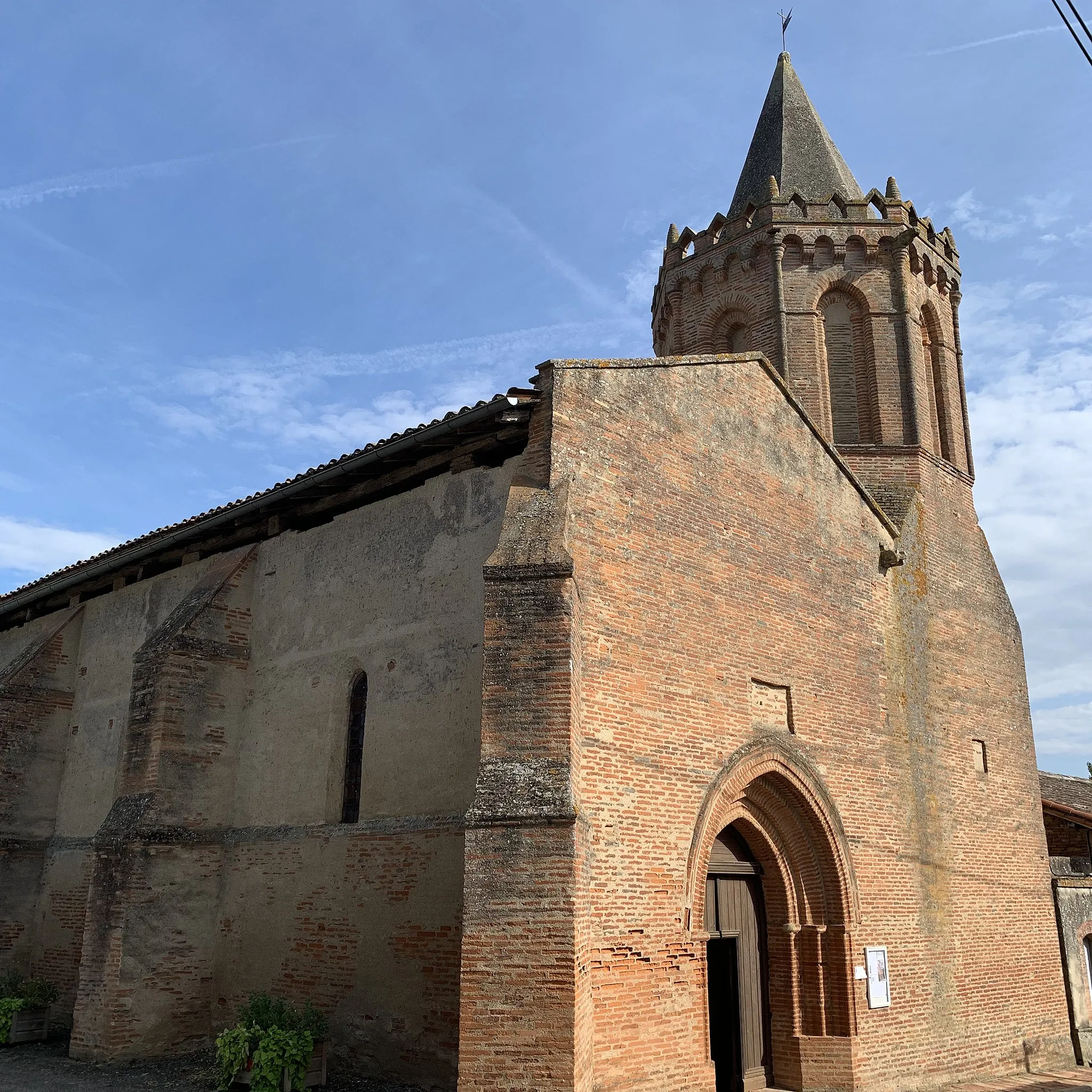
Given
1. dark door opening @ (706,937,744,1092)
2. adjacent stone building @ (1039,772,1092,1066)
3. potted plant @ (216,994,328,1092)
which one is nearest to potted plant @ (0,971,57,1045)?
potted plant @ (216,994,328,1092)

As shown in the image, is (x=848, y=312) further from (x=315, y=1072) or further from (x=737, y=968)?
(x=315, y=1072)

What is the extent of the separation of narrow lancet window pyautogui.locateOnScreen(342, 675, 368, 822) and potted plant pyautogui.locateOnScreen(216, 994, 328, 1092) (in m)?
2.08

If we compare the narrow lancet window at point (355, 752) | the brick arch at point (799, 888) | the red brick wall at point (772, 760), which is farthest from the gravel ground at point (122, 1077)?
the brick arch at point (799, 888)

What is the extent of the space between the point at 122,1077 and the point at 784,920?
732cm

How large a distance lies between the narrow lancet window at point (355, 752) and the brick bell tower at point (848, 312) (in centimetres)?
817

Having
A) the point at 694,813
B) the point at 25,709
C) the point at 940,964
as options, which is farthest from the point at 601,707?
the point at 25,709

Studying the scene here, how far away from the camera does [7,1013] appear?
12.9 m

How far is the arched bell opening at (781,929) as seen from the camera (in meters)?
10.9

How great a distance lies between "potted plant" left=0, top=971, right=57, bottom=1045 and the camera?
12898 millimetres

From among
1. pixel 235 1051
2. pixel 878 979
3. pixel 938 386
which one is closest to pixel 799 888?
pixel 878 979

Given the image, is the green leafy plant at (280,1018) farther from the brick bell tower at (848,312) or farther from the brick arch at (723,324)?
the brick arch at (723,324)

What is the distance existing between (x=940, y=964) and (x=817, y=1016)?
7.36ft

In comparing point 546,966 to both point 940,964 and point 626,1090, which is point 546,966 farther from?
point 940,964

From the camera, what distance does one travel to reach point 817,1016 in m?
11.0
